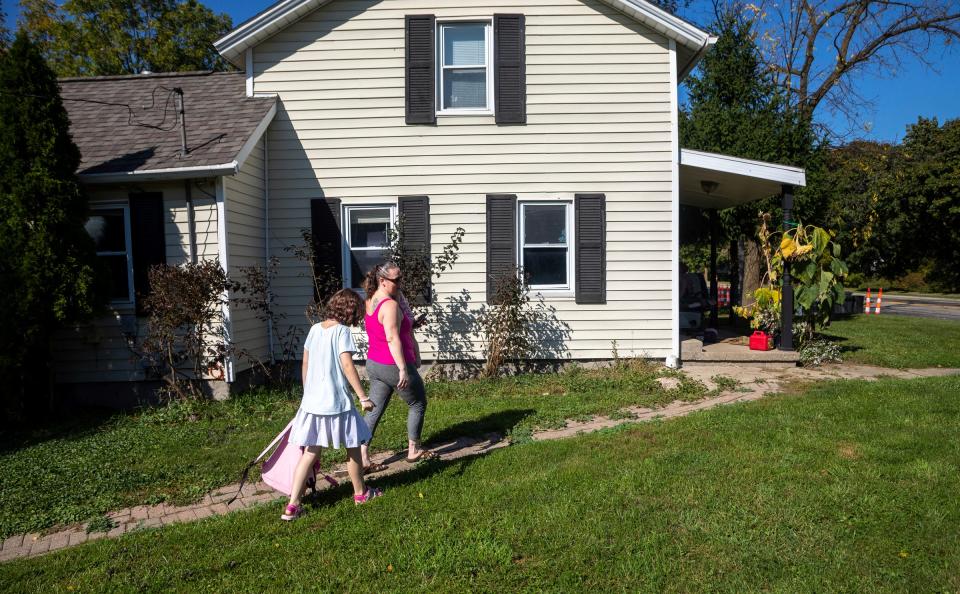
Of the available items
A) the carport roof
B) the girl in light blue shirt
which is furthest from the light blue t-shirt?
the carport roof

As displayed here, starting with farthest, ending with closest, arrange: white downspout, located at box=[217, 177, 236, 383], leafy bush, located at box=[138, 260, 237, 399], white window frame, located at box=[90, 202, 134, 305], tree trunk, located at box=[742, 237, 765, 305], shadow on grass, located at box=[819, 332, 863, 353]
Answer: tree trunk, located at box=[742, 237, 765, 305]
shadow on grass, located at box=[819, 332, 863, 353]
white window frame, located at box=[90, 202, 134, 305]
white downspout, located at box=[217, 177, 236, 383]
leafy bush, located at box=[138, 260, 237, 399]

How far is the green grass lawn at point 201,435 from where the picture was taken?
5344 mm

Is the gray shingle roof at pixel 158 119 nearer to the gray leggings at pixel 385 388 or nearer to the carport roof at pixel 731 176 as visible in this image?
the gray leggings at pixel 385 388

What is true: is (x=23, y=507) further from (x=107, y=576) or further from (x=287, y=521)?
(x=287, y=521)

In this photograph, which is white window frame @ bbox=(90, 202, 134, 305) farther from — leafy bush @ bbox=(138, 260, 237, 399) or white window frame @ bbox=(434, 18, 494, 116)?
white window frame @ bbox=(434, 18, 494, 116)

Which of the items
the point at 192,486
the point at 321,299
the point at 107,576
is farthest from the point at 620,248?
the point at 107,576

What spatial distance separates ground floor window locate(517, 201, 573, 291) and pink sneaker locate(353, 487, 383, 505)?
5.25m

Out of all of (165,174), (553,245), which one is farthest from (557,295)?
(165,174)

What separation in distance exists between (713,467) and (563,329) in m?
4.67

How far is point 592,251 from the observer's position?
31.0ft

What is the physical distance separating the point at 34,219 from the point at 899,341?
14424 millimetres

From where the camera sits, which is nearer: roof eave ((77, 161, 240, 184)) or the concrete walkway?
the concrete walkway

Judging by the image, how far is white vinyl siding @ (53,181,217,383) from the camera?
28.0ft

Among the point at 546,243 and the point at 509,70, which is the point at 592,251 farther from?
the point at 509,70
